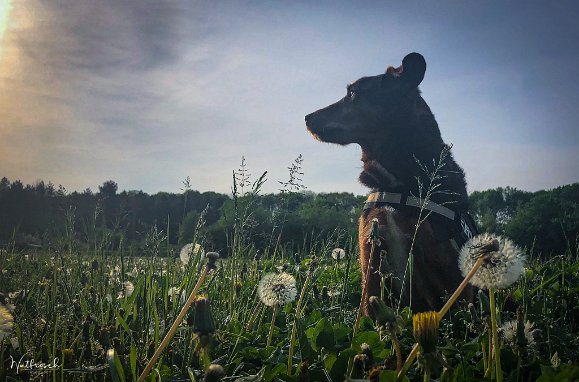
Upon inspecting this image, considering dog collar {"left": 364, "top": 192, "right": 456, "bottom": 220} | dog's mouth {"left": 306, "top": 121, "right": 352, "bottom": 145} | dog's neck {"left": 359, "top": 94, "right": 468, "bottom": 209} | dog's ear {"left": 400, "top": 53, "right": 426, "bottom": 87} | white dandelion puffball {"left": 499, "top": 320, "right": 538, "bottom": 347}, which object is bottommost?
white dandelion puffball {"left": 499, "top": 320, "right": 538, "bottom": 347}

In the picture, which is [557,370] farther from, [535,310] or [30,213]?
[30,213]

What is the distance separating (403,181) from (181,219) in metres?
2.19

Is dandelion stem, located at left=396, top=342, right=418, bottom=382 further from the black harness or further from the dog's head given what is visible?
the dog's head

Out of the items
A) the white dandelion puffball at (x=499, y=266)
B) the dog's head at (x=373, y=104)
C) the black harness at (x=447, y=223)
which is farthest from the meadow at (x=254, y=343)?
the dog's head at (x=373, y=104)

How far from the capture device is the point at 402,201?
4.53 m

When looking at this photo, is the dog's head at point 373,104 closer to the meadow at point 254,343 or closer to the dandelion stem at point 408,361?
the meadow at point 254,343

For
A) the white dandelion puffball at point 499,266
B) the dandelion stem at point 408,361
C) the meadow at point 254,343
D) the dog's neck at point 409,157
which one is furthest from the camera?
the dog's neck at point 409,157

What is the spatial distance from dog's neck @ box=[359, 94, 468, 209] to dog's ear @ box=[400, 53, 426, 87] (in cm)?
23

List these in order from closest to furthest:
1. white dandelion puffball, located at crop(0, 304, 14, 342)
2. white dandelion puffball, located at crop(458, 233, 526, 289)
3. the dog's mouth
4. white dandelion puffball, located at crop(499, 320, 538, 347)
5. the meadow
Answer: the meadow, white dandelion puffball, located at crop(458, 233, 526, 289), white dandelion puffball, located at crop(499, 320, 538, 347), white dandelion puffball, located at crop(0, 304, 14, 342), the dog's mouth

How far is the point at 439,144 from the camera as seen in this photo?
501cm

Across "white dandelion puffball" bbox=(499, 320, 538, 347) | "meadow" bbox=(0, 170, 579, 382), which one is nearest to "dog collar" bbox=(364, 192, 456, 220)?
"meadow" bbox=(0, 170, 579, 382)

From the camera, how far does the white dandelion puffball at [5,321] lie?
2.42m

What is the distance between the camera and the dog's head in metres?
5.24

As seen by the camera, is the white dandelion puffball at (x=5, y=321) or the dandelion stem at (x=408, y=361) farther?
the white dandelion puffball at (x=5, y=321)
